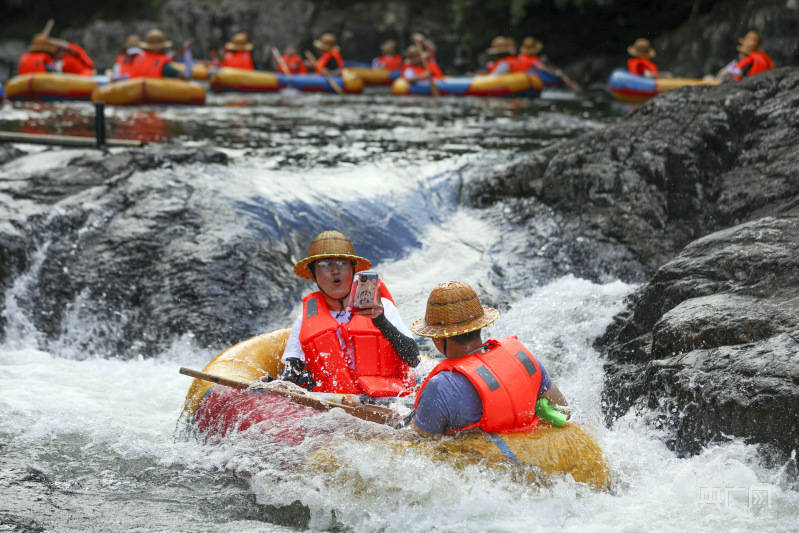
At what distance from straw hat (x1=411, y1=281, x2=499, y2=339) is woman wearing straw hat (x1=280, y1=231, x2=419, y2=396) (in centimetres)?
78

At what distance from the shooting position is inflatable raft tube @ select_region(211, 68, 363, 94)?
19.1m

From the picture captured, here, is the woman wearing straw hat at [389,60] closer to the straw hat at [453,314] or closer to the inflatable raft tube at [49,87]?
the inflatable raft tube at [49,87]

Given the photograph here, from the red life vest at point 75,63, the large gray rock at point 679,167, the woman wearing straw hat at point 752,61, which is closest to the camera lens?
the large gray rock at point 679,167

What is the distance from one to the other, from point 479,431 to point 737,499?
3.96 feet

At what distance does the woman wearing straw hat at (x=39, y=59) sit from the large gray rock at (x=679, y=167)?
12724mm

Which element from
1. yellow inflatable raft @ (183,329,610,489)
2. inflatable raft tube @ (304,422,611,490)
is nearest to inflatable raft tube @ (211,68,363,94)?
yellow inflatable raft @ (183,329,610,489)

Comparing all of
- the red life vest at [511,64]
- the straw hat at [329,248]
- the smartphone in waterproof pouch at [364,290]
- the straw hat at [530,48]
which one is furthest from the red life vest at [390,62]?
the smartphone in waterproof pouch at [364,290]

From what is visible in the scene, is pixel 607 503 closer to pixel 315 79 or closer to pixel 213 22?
pixel 315 79

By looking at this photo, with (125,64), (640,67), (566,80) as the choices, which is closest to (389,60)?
(566,80)

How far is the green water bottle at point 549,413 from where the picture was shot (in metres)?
3.84

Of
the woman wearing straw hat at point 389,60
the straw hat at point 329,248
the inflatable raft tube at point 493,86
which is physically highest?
the woman wearing straw hat at point 389,60

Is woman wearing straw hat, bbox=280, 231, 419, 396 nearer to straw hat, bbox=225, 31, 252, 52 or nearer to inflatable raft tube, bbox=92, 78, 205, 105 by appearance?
inflatable raft tube, bbox=92, 78, 205, 105

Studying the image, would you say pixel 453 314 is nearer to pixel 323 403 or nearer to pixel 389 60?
pixel 323 403

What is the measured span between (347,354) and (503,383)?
129cm
